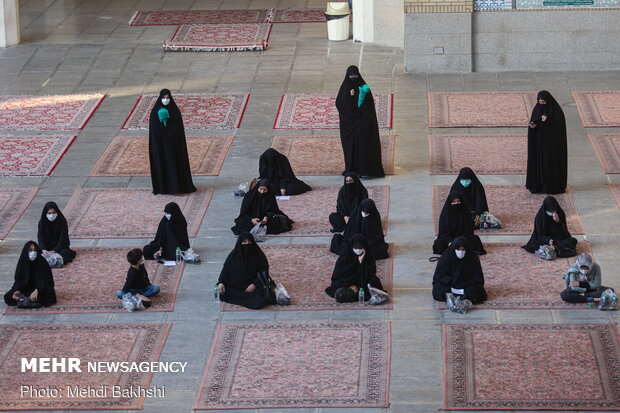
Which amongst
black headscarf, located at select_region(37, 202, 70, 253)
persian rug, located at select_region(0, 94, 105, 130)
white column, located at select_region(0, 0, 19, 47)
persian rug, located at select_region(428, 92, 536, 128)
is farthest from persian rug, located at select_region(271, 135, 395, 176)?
white column, located at select_region(0, 0, 19, 47)

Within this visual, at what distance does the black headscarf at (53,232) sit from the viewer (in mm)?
10633

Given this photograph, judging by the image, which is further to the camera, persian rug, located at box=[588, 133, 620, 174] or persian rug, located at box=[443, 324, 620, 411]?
persian rug, located at box=[588, 133, 620, 174]

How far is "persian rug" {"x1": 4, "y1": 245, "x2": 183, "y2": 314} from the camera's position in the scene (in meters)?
9.77

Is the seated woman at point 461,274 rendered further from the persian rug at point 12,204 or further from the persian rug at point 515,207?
the persian rug at point 12,204

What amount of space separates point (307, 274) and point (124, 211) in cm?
242

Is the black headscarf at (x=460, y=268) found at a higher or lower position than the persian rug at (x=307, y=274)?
higher

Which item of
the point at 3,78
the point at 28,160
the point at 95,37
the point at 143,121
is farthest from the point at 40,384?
the point at 95,37

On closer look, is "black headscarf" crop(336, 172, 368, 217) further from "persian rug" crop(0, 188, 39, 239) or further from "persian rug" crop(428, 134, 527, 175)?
"persian rug" crop(0, 188, 39, 239)

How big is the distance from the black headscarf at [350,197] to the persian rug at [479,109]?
9.80 ft

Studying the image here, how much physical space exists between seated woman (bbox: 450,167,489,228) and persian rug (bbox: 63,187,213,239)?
253 centimetres

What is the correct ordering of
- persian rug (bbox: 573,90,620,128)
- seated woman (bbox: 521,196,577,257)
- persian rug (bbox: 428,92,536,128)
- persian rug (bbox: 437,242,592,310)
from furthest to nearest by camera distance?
persian rug (bbox: 428,92,536,128) < persian rug (bbox: 573,90,620,128) < seated woman (bbox: 521,196,577,257) < persian rug (bbox: 437,242,592,310)

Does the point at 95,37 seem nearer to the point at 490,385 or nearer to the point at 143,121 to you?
the point at 143,121

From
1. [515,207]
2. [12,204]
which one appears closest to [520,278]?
[515,207]

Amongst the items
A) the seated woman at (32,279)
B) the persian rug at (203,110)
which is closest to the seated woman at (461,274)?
the seated woman at (32,279)
